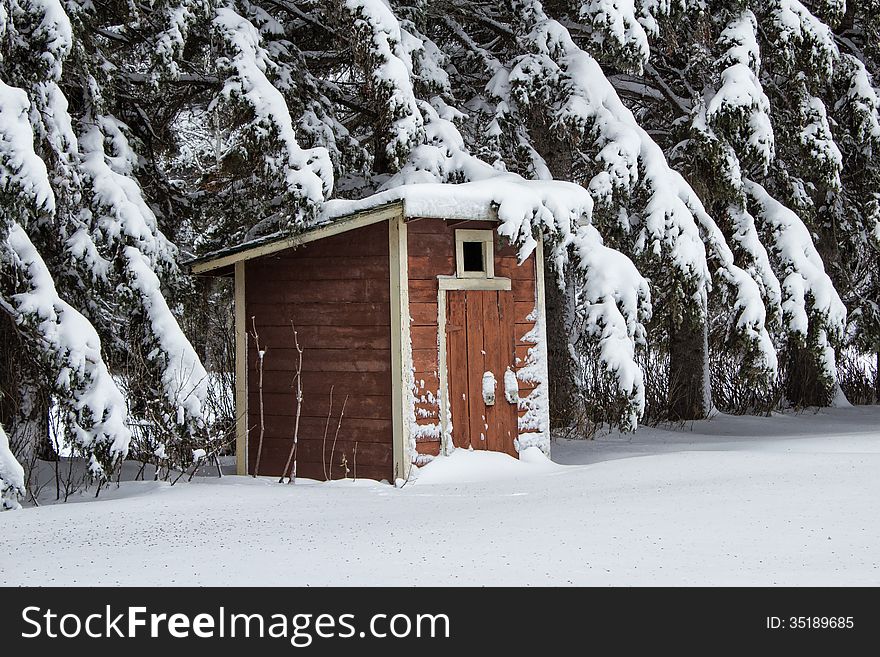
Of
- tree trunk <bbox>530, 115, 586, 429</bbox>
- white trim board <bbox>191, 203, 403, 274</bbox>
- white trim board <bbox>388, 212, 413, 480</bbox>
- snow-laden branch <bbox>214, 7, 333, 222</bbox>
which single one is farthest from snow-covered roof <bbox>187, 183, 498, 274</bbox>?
tree trunk <bbox>530, 115, 586, 429</bbox>

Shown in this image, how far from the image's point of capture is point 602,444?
11922 mm

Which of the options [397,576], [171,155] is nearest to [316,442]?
[397,576]

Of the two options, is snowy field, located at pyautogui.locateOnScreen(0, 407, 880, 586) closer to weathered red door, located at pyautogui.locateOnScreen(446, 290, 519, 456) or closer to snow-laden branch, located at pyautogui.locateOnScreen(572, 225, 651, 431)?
weathered red door, located at pyautogui.locateOnScreen(446, 290, 519, 456)

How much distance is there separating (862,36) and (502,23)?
5.24 m

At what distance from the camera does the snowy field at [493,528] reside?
4910 mm

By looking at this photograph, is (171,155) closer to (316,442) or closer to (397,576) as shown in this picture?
(316,442)

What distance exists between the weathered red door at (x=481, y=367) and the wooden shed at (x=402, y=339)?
0.01 metres

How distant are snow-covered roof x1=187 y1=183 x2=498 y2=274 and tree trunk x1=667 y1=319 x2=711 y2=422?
6287mm

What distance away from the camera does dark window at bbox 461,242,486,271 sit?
30.6ft

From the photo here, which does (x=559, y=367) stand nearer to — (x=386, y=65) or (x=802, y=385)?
(x=386, y=65)

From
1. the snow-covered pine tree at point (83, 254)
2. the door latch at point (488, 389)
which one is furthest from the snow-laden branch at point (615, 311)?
the snow-covered pine tree at point (83, 254)

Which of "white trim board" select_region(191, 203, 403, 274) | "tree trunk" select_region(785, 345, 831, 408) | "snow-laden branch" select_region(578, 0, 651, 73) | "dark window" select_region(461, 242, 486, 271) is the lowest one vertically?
"tree trunk" select_region(785, 345, 831, 408)

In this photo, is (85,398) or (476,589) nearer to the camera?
(476,589)

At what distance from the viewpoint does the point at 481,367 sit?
9133 mm
